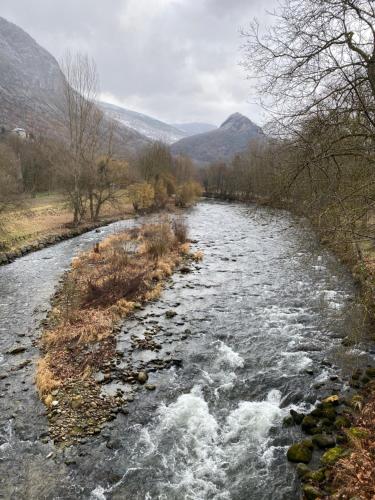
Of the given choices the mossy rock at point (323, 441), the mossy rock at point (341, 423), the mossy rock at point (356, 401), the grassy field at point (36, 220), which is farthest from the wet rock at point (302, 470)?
the grassy field at point (36, 220)

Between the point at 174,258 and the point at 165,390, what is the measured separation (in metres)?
13.9

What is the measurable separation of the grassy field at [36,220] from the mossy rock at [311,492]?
23.6m

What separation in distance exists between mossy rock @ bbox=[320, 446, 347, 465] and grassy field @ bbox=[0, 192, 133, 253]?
76.8 feet

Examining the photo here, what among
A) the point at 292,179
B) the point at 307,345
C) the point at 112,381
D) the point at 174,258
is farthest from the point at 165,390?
the point at 174,258

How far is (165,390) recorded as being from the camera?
34.5ft

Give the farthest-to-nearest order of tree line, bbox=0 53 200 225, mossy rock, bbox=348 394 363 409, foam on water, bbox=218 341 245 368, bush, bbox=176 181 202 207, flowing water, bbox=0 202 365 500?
1. bush, bbox=176 181 202 207
2. tree line, bbox=0 53 200 225
3. foam on water, bbox=218 341 245 368
4. mossy rock, bbox=348 394 363 409
5. flowing water, bbox=0 202 365 500

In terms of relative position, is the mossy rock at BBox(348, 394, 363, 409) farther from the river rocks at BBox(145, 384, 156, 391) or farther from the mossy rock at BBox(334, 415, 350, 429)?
the river rocks at BBox(145, 384, 156, 391)

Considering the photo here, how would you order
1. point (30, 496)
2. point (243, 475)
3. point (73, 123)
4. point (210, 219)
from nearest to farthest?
point (30, 496), point (243, 475), point (73, 123), point (210, 219)

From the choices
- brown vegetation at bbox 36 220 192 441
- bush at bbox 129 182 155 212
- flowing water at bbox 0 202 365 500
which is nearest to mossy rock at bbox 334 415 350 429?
flowing water at bbox 0 202 365 500

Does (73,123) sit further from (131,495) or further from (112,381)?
(131,495)

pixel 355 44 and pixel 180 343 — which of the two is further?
pixel 180 343

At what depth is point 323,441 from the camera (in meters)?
8.05

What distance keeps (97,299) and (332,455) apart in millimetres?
11487

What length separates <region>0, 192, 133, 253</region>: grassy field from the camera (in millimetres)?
27344
